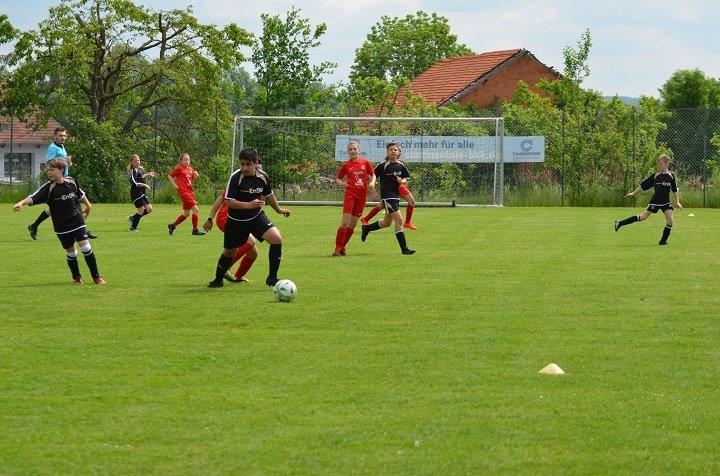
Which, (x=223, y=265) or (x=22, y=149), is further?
(x=22, y=149)

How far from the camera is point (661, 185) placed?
21.8 metres

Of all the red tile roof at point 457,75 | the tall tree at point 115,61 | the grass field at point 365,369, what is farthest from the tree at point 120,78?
the grass field at point 365,369

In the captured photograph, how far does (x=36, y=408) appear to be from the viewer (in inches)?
300

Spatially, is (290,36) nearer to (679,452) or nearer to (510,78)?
(510,78)

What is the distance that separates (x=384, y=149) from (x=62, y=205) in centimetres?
2524

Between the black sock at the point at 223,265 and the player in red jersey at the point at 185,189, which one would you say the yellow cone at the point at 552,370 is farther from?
the player in red jersey at the point at 185,189

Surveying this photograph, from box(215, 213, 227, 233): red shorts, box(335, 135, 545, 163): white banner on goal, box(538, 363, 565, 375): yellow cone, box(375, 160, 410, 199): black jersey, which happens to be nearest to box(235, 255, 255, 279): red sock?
box(215, 213, 227, 233): red shorts

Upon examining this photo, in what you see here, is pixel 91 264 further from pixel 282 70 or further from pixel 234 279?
pixel 282 70

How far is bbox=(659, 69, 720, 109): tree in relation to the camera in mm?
69956

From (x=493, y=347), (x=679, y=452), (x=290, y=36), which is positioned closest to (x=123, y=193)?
(x=290, y=36)

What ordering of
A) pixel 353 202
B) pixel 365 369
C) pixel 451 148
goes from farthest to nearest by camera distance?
pixel 451 148 < pixel 353 202 < pixel 365 369

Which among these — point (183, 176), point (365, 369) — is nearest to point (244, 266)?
point (365, 369)

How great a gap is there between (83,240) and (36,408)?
7024 millimetres

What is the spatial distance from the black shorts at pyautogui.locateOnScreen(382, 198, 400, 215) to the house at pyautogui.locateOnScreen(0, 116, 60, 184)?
80.5 feet
